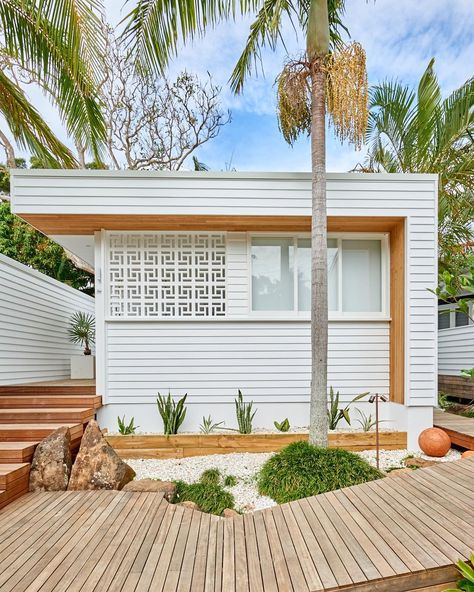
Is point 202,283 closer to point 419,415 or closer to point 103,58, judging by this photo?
point 103,58

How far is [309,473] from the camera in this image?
10.9 feet

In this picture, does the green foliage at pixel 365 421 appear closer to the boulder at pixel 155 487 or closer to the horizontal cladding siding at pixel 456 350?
the boulder at pixel 155 487

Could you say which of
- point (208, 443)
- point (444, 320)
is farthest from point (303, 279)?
point (444, 320)

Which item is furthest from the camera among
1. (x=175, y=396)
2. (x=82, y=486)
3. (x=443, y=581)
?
(x=175, y=396)

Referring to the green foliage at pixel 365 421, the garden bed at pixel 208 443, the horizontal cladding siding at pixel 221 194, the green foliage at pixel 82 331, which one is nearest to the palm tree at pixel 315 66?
the horizontal cladding siding at pixel 221 194

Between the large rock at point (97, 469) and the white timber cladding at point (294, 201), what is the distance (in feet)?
9.29

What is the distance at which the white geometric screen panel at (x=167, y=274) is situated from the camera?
501 cm

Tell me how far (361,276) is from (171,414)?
3.42 m

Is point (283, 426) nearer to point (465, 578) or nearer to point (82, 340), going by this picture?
point (465, 578)

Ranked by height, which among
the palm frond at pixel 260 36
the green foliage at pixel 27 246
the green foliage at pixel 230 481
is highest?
the palm frond at pixel 260 36

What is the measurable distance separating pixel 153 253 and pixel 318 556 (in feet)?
13.5

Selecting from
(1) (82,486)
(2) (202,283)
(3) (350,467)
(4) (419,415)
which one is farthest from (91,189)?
(4) (419,415)

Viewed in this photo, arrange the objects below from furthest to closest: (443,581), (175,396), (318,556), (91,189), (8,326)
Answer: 1. (8,326)
2. (175,396)
3. (91,189)
4. (318,556)
5. (443,581)

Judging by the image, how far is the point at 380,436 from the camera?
4.58 metres
